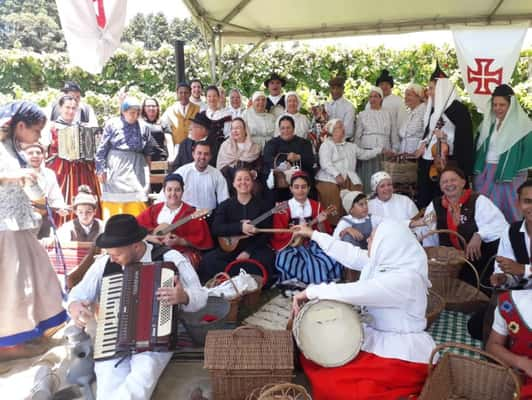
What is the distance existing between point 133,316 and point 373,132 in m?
4.55

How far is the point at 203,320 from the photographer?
3420mm

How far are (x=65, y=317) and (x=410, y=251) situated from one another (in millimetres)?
2572

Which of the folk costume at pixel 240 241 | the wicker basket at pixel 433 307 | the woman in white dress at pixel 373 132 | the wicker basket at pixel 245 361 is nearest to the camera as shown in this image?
the wicker basket at pixel 245 361

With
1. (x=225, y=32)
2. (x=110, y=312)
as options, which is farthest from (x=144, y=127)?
(x=225, y=32)

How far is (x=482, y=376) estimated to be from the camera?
99.1 inches

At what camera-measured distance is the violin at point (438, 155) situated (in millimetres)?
5277

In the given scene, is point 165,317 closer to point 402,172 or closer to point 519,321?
point 519,321

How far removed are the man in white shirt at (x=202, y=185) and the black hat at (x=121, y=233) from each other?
2.03m

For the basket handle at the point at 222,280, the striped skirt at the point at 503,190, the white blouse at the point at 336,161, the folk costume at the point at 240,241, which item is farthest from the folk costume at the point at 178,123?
the striped skirt at the point at 503,190

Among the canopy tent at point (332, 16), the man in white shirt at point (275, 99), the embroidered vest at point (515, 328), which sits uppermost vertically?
the canopy tent at point (332, 16)

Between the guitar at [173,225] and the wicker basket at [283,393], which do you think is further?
the guitar at [173,225]

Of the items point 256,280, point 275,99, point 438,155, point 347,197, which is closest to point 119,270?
point 256,280

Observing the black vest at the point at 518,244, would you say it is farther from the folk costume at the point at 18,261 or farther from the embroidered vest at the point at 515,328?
the folk costume at the point at 18,261

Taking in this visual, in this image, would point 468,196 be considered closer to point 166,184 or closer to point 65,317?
point 166,184
